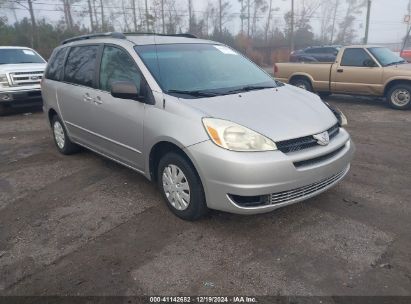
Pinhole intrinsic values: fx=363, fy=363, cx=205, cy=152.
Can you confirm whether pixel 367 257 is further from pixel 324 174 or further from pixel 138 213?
pixel 138 213

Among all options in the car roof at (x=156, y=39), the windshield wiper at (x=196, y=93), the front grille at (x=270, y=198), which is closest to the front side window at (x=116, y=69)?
the car roof at (x=156, y=39)

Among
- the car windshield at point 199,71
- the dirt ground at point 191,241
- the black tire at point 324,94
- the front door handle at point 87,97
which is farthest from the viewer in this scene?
the black tire at point 324,94

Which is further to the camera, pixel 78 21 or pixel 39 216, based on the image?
pixel 78 21

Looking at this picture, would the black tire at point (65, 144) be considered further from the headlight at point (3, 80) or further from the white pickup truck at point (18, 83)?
the headlight at point (3, 80)

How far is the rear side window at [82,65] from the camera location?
184 inches

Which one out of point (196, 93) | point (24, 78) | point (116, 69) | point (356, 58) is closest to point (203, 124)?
point (196, 93)

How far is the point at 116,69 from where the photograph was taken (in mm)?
4270

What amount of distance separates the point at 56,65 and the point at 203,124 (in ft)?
11.7

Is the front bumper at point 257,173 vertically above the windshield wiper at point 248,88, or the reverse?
the windshield wiper at point 248,88

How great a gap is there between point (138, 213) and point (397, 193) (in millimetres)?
2958

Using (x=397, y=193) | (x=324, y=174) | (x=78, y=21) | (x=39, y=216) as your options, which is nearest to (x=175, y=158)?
(x=324, y=174)

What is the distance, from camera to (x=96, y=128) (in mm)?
4664

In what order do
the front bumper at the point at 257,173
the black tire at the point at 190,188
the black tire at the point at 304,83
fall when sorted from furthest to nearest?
the black tire at the point at 304,83 < the black tire at the point at 190,188 < the front bumper at the point at 257,173

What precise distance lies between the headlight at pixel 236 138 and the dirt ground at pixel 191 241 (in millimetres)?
868
